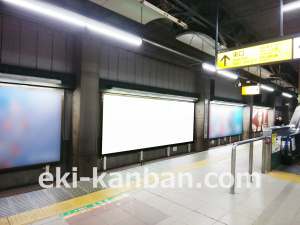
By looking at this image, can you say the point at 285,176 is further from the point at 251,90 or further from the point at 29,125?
the point at 29,125

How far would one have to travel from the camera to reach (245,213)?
3.46 m

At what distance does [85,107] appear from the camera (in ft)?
18.2

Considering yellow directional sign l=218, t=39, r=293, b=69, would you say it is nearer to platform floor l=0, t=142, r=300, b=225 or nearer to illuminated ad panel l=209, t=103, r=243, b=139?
platform floor l=0, t=142, r=300, b=225

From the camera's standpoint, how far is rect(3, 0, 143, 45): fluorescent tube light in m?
3.03

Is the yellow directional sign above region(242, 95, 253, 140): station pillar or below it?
above

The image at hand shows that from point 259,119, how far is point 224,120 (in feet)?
18.6

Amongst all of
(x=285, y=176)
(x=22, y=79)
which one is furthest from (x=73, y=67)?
(x=285, y=176)

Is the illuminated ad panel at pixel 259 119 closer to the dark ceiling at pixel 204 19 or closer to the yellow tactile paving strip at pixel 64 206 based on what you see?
the dark ceiling at pixel 204 19

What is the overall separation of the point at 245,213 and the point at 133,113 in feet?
15.6

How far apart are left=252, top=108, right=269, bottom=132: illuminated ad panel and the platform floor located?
36.3ft

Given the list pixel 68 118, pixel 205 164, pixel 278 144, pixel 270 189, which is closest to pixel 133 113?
pixel 68 118

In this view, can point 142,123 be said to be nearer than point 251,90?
Yes

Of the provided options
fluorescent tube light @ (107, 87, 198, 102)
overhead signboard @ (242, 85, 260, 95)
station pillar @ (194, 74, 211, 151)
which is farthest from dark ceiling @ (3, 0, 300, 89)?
overhead signboard @ (242, 85, 260, 95)

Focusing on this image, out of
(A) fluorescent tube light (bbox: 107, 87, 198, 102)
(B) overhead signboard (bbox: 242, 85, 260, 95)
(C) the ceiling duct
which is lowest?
(A) fluorescent tube light (bbox: 107, 87, 198, 102)
